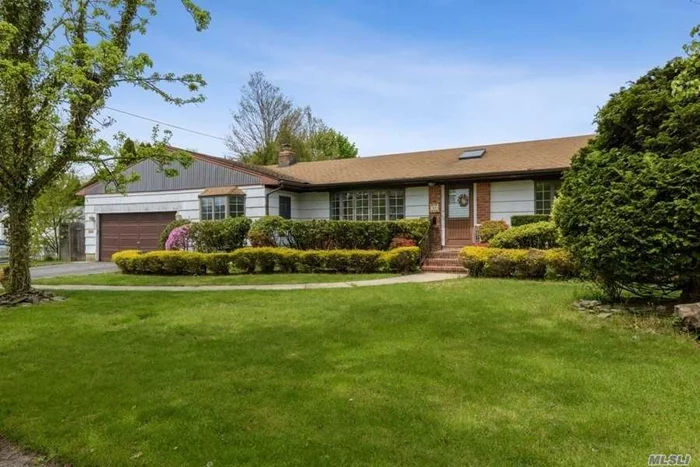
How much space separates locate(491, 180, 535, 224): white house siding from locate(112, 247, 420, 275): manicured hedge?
380 cm

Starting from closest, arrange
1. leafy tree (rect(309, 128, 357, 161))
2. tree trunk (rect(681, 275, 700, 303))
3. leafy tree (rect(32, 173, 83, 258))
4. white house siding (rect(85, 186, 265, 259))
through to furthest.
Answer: tree trunk (rect(681, 275, 700, 303))
white house siding (rect(85, 186, 265, 259))
leafy tree (rect(32, 173, 83, 258))
leafy tree (rect(309, 128, 357, 161))

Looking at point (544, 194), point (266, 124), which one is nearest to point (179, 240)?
point (544, 194)

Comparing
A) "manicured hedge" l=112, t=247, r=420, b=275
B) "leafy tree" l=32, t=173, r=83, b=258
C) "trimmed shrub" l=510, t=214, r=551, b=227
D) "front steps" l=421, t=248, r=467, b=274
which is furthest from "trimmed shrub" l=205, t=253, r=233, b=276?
"leafy tree" l=32, t=173, r=83, b=258

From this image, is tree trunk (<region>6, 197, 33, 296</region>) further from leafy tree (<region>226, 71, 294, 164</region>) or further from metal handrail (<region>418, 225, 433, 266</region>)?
leafy tree (<region>226, 71, 294, 164</region>)

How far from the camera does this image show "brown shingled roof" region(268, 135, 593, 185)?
1486 cm

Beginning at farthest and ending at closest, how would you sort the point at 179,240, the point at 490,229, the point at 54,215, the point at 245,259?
the point at 54,215
the point at 179,240
the point at 490,229
the point at 245,259

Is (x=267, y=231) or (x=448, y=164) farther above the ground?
(x=448, y=164)

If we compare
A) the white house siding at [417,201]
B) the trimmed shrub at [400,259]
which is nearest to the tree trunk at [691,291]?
the trimmed shrub at [400,259]

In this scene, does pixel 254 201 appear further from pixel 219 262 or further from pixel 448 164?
pixel 448 164

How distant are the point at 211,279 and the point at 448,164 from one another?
9.43 meters

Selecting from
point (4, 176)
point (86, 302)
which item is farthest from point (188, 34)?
point (86, 302)

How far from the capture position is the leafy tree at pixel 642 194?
19.3 feet

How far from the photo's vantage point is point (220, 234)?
49.4 ft

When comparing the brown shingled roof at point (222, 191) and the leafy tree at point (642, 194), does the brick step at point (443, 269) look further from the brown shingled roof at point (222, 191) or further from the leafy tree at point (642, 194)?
the brown shingled roof at point (222, 191)
